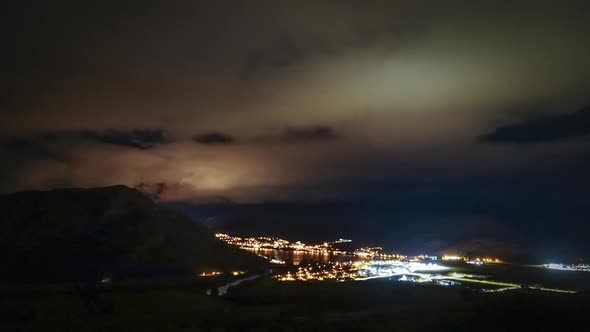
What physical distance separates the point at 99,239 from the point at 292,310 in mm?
56002

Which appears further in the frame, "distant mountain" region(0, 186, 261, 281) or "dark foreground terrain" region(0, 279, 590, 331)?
"distant mountain" region(0, 186, 261, 281)

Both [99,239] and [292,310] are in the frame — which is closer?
[292,310]

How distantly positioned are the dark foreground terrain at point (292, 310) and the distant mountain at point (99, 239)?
1738cm

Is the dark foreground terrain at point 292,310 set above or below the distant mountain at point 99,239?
Result: below

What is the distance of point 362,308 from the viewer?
158 ft

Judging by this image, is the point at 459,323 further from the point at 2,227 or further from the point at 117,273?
the point at 2,227

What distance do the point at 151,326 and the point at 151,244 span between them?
60474 millimetres

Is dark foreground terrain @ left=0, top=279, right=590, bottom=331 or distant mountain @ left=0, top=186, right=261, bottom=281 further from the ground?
distant mountain @ left=0, top=186, right=261, bottom=281

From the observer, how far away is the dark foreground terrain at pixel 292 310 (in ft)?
95.0

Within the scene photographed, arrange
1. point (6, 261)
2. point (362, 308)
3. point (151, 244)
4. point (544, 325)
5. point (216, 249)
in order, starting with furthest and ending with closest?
point (216, 249)
point (151, 244)
point (6, 261)
point (362, 308)
point (544, 325)

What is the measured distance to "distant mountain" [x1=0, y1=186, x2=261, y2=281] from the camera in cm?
7412

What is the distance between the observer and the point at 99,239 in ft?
279

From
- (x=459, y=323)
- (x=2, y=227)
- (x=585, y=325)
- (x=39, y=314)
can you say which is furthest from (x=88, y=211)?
(x=585, y=325)

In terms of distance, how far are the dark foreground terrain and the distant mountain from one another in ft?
57.0
